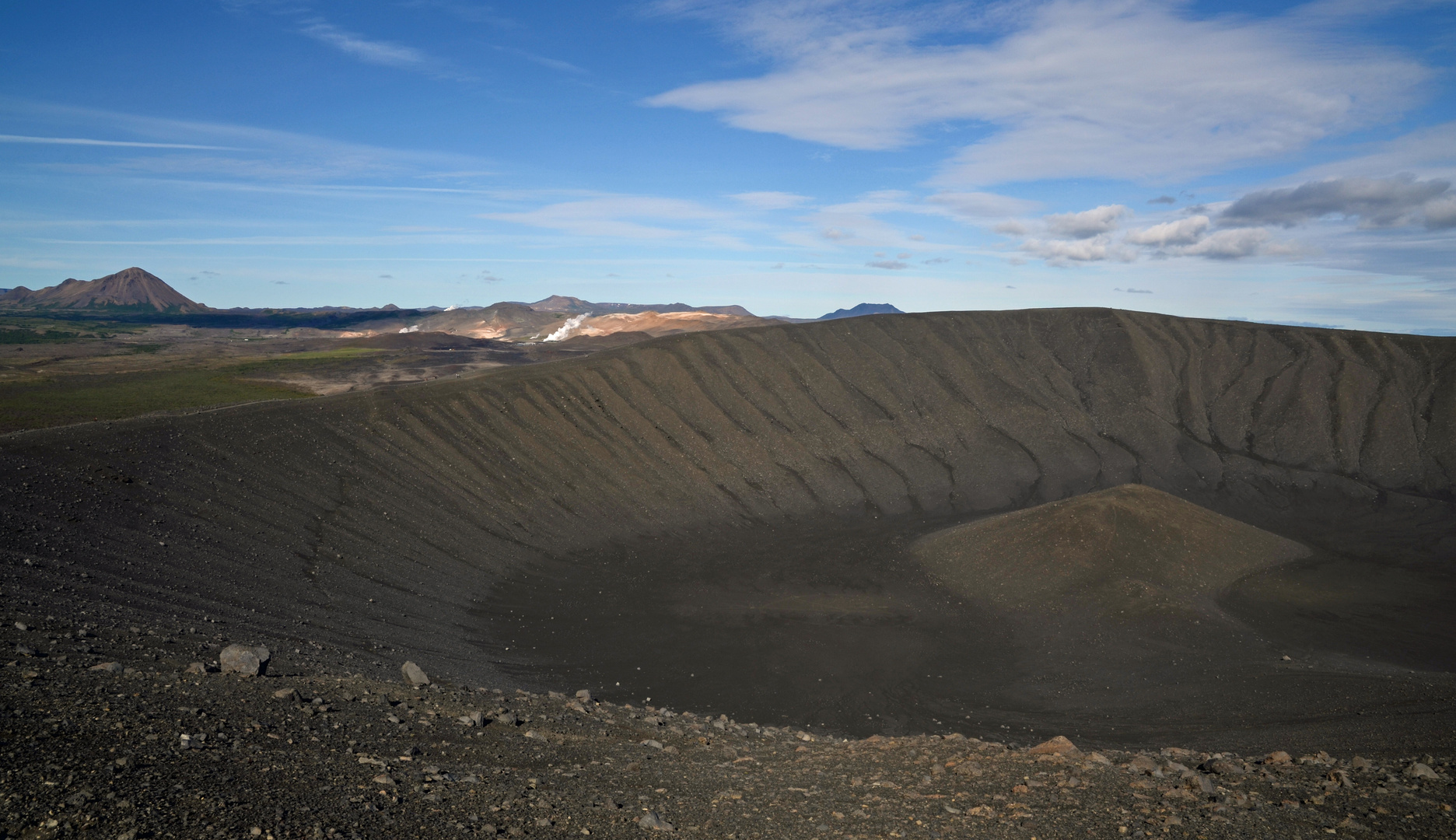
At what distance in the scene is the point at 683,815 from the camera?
27.0 ft

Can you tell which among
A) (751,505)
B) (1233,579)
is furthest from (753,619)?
(1233,579)

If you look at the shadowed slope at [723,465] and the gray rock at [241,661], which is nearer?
the gray rock at [241,661]

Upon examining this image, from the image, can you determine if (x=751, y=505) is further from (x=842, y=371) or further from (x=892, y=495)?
(x=842, y=371)

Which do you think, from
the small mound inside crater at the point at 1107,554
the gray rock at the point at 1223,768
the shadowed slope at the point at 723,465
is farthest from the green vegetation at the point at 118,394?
the gray rock at the point at 1223,768

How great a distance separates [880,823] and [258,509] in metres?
22.6

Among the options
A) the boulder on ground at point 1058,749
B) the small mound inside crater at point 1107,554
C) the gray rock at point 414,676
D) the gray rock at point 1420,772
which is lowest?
the small mound inside crater at point 1107,554

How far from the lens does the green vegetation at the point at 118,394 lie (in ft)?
163

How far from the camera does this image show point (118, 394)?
61344 mm

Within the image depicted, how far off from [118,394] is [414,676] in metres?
64.8

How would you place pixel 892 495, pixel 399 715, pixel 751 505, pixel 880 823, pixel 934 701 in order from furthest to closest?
pixel 892 495 → pixel 751 505 → pixel 934 701 → pixel 399 715 → pixel 880 823

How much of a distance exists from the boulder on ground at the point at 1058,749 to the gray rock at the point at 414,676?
30.1 feet

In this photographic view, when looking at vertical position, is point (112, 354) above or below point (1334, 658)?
above

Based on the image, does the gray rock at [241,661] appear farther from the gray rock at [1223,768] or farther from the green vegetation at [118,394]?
the green vegetation at [118,394]

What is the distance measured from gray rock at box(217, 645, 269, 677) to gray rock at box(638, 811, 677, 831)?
6.18m
